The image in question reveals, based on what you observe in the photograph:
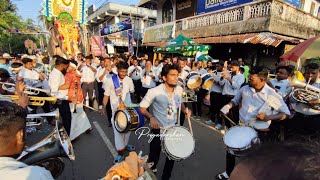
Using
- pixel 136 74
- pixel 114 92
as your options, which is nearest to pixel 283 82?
pixel 114 92

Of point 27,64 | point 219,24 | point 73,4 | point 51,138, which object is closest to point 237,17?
point 219,24

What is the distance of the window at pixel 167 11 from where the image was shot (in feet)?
64.0

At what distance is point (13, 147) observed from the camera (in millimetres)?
1507

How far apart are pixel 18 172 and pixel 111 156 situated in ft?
11.6

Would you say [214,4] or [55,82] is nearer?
[55,82]

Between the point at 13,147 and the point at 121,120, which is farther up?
the point at 13,147

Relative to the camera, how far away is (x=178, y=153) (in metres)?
3.04

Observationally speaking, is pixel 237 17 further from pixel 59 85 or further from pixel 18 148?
pixel 18 148

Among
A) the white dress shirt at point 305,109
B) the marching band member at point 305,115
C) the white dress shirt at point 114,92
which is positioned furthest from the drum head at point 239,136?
the white dress shirt at point 114,92

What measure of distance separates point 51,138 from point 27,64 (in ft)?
16.6

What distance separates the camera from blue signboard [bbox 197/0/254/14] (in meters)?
13.0

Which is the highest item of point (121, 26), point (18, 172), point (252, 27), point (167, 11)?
point (167, 11)

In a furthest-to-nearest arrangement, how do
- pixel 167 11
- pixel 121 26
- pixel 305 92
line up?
pixel 167 11
pixel 121 26
pixel 305 92

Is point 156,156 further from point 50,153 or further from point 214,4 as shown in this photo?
point 214,4
